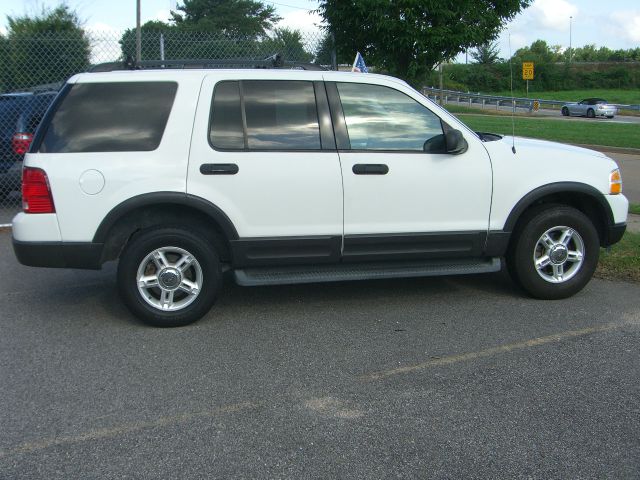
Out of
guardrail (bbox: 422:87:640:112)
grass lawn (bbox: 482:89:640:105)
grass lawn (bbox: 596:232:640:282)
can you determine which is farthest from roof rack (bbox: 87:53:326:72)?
grass lawn (bbox: 482:89:640:105)

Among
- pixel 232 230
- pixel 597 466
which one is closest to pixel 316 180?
pixel 232 230

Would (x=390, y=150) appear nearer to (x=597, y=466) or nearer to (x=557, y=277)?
(x=557, y=277)

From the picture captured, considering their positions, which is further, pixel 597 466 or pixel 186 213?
pixel 186 213

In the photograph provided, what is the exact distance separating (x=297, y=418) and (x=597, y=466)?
1.50 m

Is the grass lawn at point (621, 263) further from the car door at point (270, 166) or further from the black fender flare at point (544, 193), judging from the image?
the car door at point (270, 166)

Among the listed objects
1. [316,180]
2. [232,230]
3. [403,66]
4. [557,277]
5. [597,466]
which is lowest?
[597,466]

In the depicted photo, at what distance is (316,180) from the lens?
5000mm

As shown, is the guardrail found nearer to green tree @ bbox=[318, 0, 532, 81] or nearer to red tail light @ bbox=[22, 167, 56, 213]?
green tree @ bbox=[318, 0, 532, 81]

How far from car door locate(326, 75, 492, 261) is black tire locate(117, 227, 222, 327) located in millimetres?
1083

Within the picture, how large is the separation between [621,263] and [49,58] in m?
8.98

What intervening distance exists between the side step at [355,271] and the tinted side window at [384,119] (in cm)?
95

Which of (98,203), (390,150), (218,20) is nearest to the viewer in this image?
(98,203)

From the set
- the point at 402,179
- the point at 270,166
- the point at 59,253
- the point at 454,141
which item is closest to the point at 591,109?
the point at 454,141

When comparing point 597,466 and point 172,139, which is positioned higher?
point 172,139
